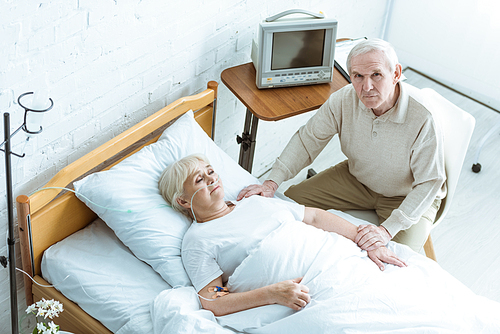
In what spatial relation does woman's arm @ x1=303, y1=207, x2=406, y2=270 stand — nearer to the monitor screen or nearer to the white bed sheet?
the white bed sheet

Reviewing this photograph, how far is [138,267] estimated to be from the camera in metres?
1.80

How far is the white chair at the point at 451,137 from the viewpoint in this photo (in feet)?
6.69

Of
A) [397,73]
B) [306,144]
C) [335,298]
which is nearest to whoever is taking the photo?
[335,298]

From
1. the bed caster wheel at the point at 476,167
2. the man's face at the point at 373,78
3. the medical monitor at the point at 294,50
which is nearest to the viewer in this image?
the man's face at the point at 373,78

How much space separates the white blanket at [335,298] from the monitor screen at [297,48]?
76cm

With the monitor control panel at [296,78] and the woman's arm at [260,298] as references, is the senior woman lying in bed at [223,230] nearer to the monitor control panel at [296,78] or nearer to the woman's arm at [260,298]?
the woman's arm at [260,298]

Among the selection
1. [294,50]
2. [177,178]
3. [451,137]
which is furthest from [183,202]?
[451,137]

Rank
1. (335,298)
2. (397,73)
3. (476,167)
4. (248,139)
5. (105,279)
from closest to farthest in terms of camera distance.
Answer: (335,298)
(105,279)
(397,73)
(248,139)
(476,167)

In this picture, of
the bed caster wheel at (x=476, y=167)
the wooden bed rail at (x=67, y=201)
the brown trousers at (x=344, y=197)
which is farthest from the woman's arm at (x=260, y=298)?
the bed caster wheel at (x=476, y=167)

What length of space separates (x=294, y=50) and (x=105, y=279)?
1182 millimetres

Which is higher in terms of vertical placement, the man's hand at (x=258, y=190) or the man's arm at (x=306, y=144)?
the man's arm at (x=306, y=144)

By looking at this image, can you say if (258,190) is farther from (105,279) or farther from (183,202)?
(105,279)

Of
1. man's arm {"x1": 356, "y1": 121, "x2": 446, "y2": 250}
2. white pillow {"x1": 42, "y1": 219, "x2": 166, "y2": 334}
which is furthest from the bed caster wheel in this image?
white pillow {"x1": 42, "y1": 219, "x2": 166, "y2": 334}

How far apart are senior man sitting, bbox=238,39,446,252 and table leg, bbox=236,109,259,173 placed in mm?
190
